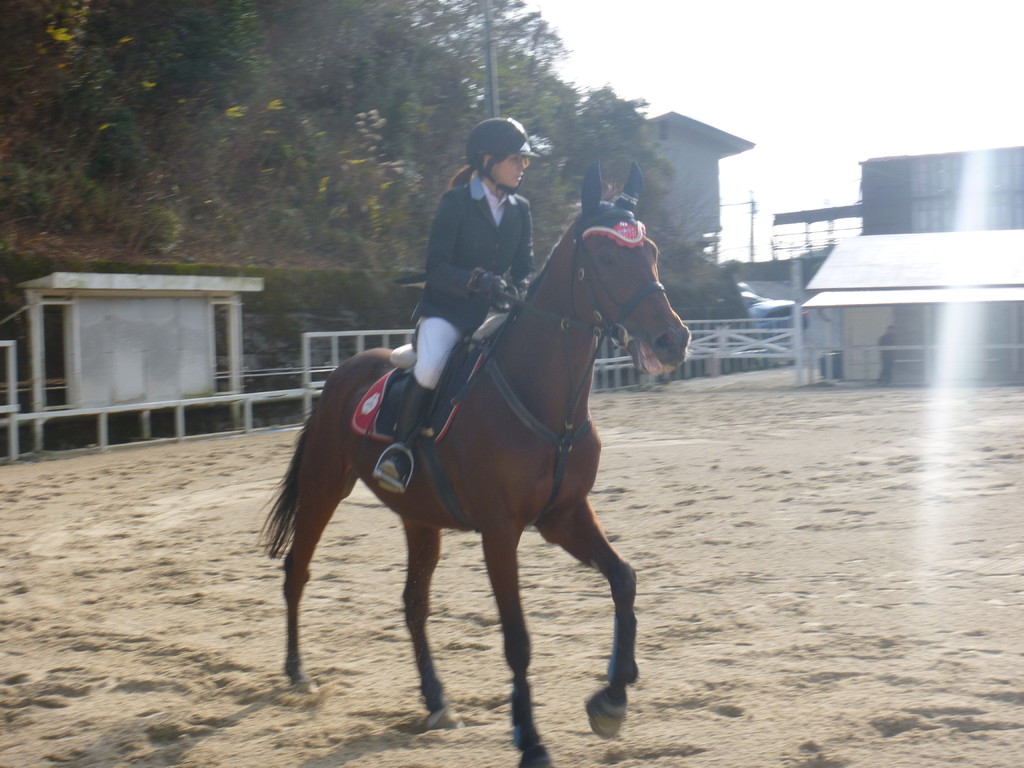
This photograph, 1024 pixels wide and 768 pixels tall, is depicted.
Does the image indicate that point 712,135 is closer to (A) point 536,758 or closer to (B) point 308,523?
(B) point 308,523

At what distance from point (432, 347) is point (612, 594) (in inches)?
51.6

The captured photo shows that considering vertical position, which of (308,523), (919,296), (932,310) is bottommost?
(308,523)

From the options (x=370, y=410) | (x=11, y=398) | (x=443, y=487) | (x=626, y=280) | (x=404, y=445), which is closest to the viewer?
(x=626, y=280)

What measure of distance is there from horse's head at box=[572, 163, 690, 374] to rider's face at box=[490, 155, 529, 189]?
1.67ft

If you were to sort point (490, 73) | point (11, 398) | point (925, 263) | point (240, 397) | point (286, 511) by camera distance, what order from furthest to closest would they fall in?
point (925, 263), point (490, 73), point (240, 397), point (11, 398), point (286, 511)

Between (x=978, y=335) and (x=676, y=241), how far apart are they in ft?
43.1

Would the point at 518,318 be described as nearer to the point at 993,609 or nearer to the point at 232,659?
the point at 232,659

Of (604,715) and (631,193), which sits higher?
(631,193)

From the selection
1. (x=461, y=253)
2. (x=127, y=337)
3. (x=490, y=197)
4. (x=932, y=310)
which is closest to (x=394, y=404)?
(x=461, y=253)

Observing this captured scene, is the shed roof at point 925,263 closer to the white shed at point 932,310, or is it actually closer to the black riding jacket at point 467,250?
the white shed at point 932,310

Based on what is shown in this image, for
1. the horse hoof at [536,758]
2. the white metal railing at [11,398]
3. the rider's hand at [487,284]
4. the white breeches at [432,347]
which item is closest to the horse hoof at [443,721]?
the horse hoof at [536,758]

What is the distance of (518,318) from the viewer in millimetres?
4203

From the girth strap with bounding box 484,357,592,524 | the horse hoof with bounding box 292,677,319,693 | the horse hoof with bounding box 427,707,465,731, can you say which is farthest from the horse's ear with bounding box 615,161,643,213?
the horse hoof with bounding box 292,677,319,693

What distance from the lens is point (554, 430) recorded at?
3.96 meters
